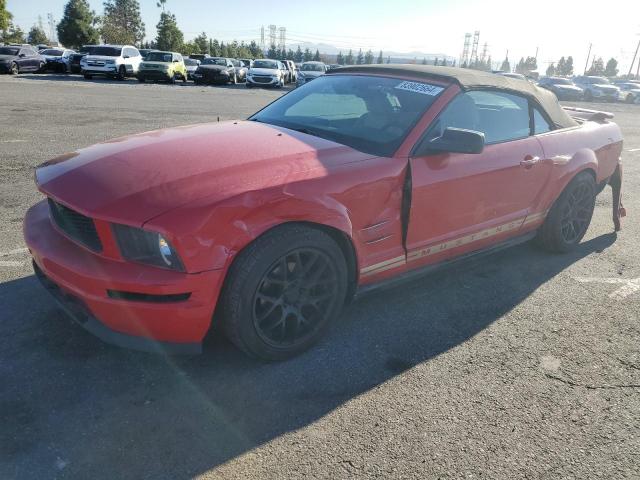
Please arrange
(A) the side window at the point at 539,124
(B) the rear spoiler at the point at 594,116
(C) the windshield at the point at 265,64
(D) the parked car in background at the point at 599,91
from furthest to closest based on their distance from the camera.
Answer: (D) the parked car in background at the point at 599,91, (C) the windshield at the point at 265,64, (B) the rear spoiler at the point at 594,116, (A) the side window at the point at 539,124

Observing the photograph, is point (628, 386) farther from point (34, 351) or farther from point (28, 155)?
point (28, 155)

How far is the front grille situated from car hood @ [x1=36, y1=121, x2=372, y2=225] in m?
0.08

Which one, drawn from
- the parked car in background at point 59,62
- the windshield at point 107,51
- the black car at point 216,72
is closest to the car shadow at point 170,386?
the windshield at point 107,51

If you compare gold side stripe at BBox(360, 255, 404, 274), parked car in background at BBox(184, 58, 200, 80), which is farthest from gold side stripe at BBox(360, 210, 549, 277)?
parked car in background at BBox(184, 58, 200, 80)

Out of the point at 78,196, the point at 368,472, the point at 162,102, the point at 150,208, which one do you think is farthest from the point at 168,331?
the point at 162,102

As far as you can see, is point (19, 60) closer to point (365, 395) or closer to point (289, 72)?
point (289, 72)

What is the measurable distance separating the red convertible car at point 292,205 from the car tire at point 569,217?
228 millimetres

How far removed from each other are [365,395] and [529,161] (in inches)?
88.7

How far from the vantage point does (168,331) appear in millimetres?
2350

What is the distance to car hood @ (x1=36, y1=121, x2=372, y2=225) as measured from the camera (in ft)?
7.65

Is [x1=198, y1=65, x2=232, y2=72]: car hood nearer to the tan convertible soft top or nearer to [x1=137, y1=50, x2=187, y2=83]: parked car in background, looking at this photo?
[x1=137, y1=50, x2=187, y2=83]: parked car in background

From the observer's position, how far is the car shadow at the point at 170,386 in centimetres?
209

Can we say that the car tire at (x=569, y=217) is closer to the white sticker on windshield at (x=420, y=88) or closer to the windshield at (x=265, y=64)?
the white sticker on windshield at (x=420, y=88)

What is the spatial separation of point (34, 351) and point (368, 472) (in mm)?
1889
